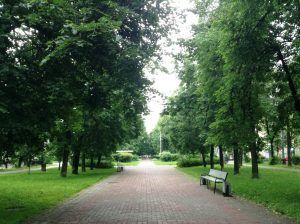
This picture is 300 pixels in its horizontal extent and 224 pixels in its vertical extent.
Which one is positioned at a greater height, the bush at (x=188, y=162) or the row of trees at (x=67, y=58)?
A: the row of trees at (x=67, y=58)

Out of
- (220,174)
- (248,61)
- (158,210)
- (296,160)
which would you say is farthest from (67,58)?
(296,160)

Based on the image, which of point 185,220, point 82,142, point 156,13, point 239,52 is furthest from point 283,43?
point 82,142

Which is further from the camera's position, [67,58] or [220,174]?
[220,174]

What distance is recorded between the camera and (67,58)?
1066 centimetres

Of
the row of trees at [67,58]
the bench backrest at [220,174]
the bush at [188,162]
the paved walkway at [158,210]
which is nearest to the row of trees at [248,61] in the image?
the bench backrest at [220,174]

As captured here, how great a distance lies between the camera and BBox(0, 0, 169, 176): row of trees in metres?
9.55

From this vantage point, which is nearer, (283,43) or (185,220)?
(185,220)

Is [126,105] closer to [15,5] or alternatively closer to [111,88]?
[111,88]

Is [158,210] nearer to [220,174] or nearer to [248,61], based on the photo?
[248,61]

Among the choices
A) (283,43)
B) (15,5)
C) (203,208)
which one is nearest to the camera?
(15,5)

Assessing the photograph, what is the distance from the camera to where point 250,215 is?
11.1 meters

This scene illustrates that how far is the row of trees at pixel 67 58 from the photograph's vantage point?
9555 mm

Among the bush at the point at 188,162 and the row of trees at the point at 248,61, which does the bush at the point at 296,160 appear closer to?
the bush at the point at 188,162

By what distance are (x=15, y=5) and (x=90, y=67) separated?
8.82 ft
